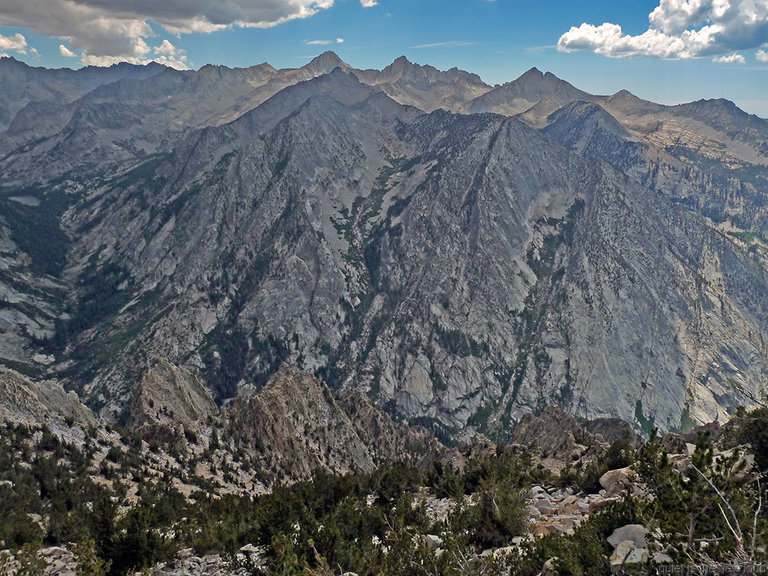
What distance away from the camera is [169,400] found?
11075 cm

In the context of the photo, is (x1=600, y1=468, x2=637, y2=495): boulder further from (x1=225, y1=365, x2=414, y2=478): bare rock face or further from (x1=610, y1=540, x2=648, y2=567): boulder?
(x1=225, y1=365, x2=414, y2=478): bare rock face

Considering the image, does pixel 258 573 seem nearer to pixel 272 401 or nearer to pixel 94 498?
pixel 94 498

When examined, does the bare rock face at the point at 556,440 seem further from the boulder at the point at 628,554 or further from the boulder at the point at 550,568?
the boulder at the point at 628,554

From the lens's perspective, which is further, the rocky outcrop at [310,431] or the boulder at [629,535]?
the rocky outcrop at [310,431]

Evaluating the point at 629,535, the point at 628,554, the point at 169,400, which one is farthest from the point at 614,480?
the point at 169,400

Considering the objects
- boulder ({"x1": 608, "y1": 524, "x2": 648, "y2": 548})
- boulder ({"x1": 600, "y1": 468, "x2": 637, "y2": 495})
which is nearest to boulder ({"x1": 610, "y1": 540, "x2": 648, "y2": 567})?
boulder ({"x1": 608, "y1": 524, "x2": 648, "y2": 548})

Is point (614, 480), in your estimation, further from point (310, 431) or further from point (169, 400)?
point (169, 400)

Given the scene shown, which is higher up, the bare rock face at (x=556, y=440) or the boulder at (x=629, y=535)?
the boulder at (x=629, y=535)

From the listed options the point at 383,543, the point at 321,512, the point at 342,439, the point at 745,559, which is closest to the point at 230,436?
the point at 342,439

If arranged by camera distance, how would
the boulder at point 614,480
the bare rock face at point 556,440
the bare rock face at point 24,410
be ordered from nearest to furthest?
the boulder at point 614,480
the bare rock face at point 24,410
the bare rock face at point 556,440

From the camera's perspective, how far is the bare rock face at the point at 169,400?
328 feet

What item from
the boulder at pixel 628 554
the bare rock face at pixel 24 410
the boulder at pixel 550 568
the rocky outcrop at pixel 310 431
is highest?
the boulder at pixel 628 554

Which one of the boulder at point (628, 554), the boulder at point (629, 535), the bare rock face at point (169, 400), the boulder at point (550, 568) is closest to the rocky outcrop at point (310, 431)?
the bare rock face at point (169, 400)

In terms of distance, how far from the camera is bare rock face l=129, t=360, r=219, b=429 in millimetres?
99912
